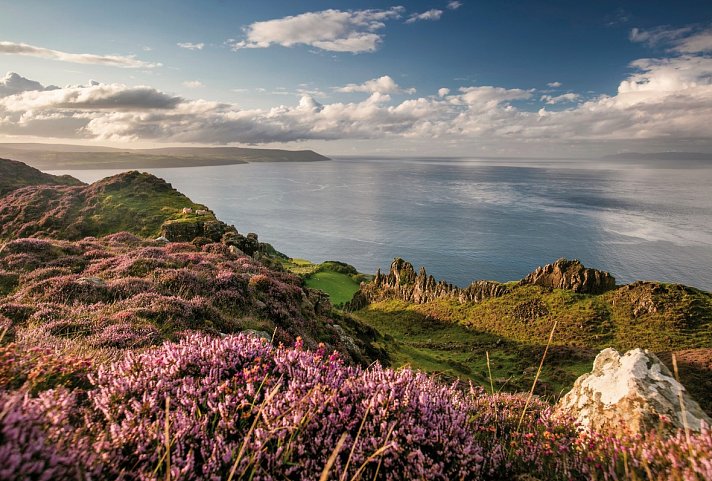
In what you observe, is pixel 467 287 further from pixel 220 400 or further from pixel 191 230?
pixel 220 400

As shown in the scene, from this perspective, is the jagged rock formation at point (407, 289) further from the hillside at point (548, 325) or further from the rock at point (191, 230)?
the rock at point (191, 230)

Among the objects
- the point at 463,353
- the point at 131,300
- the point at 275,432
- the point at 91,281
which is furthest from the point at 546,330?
the point at 275,432

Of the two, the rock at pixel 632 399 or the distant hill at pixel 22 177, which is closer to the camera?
the rock at pixel 632 399

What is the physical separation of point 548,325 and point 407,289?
34.0 metres

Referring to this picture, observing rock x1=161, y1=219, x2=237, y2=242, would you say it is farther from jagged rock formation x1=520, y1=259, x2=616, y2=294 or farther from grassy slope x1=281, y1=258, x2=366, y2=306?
jagged rock formation x1=520, y1=259, x2=616, y2=294

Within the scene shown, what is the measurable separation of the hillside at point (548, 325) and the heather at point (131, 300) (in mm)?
16681

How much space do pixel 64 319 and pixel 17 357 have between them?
6851 mm

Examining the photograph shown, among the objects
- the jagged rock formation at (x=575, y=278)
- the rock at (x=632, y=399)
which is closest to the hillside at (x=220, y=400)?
the rock at (x=632, y=399)

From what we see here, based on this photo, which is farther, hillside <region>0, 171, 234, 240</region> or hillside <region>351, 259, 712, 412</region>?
hillside <region>351, 259, 712, 412</region>

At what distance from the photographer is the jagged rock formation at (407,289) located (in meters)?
77.2

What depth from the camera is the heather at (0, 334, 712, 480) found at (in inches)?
131

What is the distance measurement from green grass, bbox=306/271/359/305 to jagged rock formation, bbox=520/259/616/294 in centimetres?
4251

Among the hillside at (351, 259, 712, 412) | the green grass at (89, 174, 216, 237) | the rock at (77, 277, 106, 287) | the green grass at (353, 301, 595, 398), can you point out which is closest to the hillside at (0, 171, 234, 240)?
the green grass at (89, 174, 216, 237)

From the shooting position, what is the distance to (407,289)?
8600 cm
